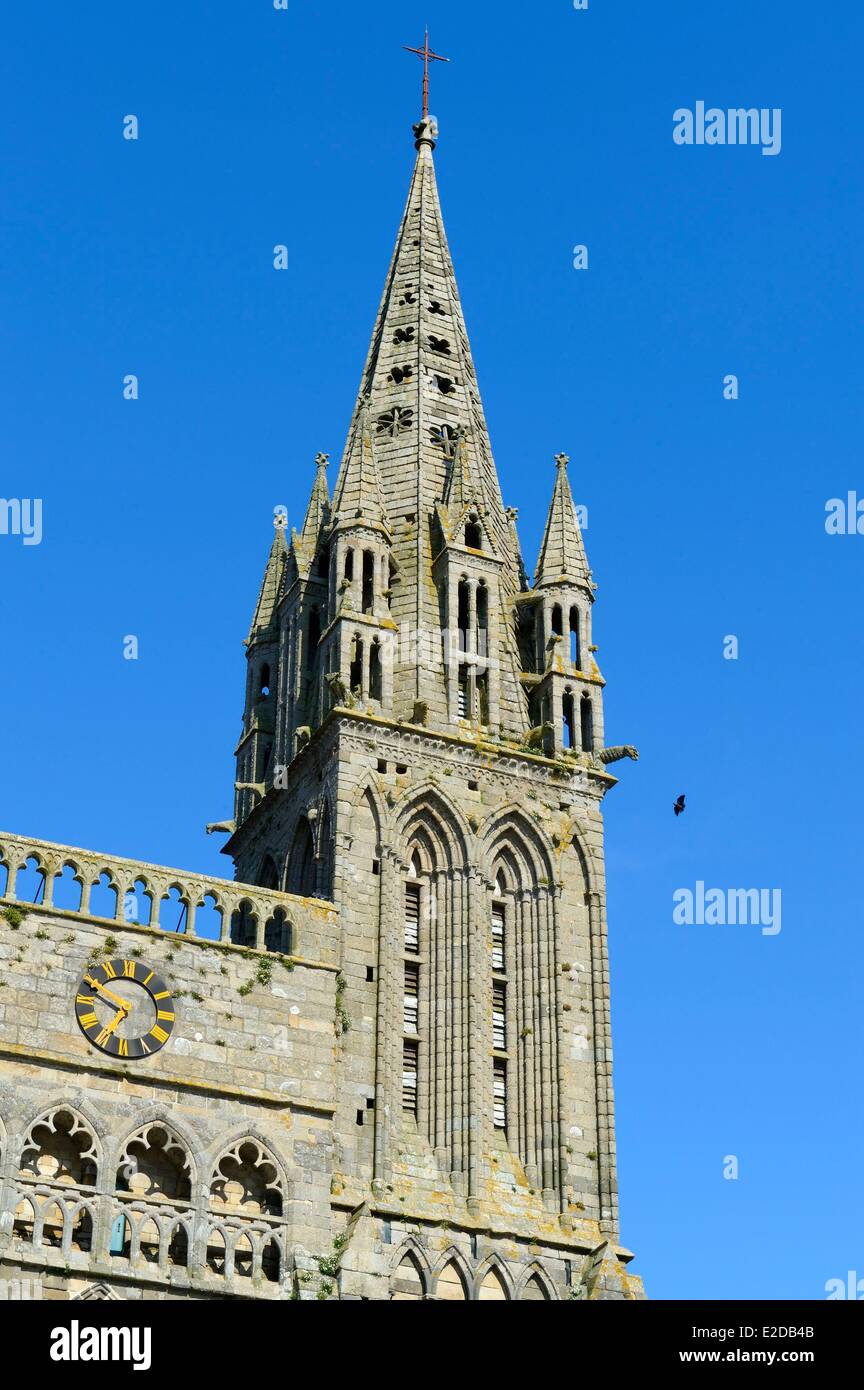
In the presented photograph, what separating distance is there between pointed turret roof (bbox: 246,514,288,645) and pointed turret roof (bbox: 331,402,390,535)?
134 inches

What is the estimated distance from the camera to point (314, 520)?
A: 5400 cm

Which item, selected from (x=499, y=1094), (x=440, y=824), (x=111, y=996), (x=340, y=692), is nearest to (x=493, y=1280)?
(x=499, y=1094)

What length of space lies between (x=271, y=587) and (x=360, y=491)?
5.02 m

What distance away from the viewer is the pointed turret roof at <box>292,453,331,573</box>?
53.2 metres

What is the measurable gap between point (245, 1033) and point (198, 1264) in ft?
14.0

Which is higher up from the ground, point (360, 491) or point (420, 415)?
point (420, 415)

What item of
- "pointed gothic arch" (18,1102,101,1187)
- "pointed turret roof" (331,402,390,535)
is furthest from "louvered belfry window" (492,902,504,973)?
"pointed gothic arch" (18,1102,101,1187)

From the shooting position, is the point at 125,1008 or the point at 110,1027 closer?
the point at 110,1027

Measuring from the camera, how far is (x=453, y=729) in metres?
49.3

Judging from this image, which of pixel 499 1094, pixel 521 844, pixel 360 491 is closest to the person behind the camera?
pixel 499 1094

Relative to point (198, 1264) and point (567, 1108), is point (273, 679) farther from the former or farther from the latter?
point (198, 1264)

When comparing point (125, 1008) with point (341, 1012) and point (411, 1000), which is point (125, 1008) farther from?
point (411, 1000)

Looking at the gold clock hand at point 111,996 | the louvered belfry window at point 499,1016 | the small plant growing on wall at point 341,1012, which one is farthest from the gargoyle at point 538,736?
the gold clock hand at point 111,996
